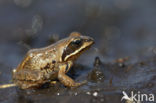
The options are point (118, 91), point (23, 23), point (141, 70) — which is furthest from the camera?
point (23, 23)

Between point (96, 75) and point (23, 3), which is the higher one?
point (23, 3)

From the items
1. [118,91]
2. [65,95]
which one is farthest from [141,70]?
[65,95]

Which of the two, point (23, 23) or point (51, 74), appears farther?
point (23, 23)

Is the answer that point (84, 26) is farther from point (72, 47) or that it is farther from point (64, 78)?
point (64, 78)

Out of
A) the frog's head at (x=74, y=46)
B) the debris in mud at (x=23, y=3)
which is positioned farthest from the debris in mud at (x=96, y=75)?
the debris in mud at (x=23, y=3)

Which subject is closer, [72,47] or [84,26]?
[72,47]

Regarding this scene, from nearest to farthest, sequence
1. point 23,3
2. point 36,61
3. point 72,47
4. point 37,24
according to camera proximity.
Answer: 1. point 36,61
2. point 72,47
3. point 37,24
4. point 23,3

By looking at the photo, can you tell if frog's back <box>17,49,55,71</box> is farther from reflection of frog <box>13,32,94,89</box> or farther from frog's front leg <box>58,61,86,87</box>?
frog's front leg <box>58,61,86,87</box>

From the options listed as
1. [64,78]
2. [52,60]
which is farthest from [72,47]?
[64,78]

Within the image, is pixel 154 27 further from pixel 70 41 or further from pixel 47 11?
pixel 70 41
